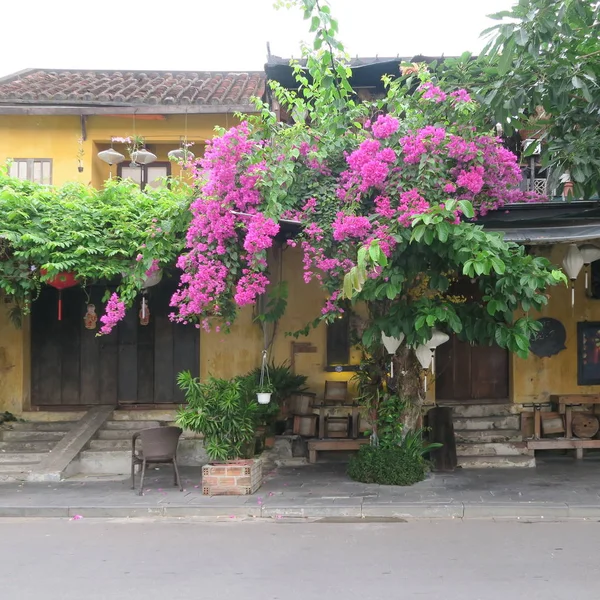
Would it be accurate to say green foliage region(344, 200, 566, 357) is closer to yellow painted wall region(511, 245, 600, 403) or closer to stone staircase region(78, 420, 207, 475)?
yellow painted wall region(511, 245, 600, 403)

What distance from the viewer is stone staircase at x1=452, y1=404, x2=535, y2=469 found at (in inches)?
401

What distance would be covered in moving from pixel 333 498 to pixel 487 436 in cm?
388

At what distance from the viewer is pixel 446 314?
7469mm

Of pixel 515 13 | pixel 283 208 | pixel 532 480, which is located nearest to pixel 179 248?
pixel 283 208

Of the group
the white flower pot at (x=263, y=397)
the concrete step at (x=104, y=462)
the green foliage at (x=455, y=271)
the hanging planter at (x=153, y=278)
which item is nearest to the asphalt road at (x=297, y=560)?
the white flower pot at (x=263, y=397)

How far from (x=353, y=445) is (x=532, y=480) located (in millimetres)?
2856

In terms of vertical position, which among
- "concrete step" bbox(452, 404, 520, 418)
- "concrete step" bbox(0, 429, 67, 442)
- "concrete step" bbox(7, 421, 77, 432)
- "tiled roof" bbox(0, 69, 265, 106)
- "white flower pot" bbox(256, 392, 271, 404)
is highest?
"tiled roof" bbox(0, 69, 265, 106)

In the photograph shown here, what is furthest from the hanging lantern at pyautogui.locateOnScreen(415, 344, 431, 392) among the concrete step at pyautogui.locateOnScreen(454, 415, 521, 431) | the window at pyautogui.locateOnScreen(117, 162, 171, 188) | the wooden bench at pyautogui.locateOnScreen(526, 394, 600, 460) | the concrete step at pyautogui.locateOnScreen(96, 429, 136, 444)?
the window at pyautogui.locateOnScreen(117, 162, 171, 188)

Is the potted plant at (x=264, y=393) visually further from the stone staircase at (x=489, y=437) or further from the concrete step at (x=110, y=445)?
the stone staircase at (x=489, y=437)

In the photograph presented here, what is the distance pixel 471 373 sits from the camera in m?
11.7

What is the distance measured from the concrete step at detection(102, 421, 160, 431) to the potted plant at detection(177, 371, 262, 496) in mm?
2837

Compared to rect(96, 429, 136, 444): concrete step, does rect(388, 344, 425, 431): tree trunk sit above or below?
above

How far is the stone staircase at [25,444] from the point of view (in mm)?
9984

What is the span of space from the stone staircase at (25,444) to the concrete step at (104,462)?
2.38 ft
